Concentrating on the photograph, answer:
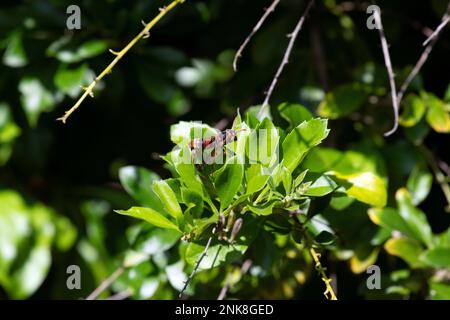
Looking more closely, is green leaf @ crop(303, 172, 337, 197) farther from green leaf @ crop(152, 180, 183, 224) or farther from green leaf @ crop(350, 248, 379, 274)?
green leaf @ crop(350, 248, 379, 274)

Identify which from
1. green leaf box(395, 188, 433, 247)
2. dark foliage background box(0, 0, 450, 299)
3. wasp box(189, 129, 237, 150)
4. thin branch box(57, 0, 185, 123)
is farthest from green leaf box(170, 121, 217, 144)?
green leaf box(395, 188, 433, 247)

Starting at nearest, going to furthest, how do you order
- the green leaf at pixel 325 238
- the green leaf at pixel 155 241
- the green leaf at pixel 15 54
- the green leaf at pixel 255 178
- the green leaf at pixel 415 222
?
the green leaf at pixel 255 178 < the green leaf at pixel 325 238 < the green leaf at pixel 155 241 < the green leaf at pixel 415 222 < the green leaf at pixel 15 54

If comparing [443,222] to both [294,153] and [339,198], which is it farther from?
[294,153]

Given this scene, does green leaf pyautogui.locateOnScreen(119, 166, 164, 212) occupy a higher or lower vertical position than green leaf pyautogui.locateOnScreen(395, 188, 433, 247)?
higher

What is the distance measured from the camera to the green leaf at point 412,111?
1.34m

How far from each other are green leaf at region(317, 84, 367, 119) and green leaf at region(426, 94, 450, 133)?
13 cm

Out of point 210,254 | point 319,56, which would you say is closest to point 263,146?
point 210,254

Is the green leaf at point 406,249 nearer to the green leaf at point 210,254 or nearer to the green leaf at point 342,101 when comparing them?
the green leaf at point 342,101

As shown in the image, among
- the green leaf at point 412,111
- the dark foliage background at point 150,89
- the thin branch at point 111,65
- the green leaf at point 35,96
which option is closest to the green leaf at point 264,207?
the thin branch at point 111,65

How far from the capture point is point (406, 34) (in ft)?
5.52

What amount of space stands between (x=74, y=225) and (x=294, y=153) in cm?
93

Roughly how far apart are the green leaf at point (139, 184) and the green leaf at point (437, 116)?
1.77 ft

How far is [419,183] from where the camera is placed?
139 centimetres

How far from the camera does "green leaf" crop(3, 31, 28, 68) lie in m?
1.45
